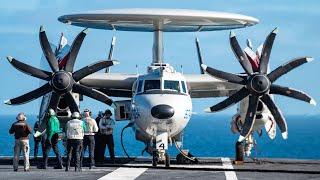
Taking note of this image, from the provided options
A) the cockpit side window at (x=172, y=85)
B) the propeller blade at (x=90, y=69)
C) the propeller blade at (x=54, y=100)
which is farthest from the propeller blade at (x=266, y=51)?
the propeller blade at (x=54, y=100)

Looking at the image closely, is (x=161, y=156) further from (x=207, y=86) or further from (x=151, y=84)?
(x=207, y=86)

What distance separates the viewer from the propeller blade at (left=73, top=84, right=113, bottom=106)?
139 ft

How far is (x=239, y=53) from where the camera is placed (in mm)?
42969

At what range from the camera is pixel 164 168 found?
37.4m

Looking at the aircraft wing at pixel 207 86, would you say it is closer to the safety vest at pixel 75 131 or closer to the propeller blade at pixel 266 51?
the propeller blade at pixel 266 51

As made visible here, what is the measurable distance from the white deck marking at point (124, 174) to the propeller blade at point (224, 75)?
720 centimetres

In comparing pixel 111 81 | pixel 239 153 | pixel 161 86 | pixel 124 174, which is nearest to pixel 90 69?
pixel 111 81

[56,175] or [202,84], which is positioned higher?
[202,84]

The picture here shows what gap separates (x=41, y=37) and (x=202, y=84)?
8.59 m

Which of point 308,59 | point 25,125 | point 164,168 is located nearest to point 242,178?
point 164,168

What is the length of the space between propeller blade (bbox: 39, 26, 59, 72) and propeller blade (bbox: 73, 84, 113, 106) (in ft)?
4.45

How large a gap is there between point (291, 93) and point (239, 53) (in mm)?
3101

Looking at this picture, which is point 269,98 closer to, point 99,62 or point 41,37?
point 99,62

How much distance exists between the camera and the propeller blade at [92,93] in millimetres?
42375
